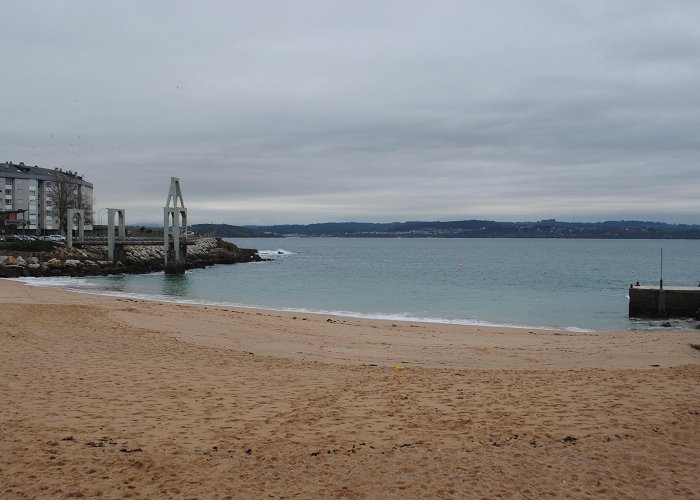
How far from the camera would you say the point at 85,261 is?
4909 centimetres

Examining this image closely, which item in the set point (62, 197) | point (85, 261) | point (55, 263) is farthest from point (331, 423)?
point (62, 197)

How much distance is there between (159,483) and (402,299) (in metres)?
28.9

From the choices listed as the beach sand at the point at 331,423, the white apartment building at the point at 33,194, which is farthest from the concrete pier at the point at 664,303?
the white apartment building at the point at 33,194

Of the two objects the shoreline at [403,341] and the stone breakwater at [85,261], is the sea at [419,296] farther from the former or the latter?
the shoreline at [403,341]

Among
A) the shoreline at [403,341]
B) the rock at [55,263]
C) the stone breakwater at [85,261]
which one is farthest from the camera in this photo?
the rock at [55,263]

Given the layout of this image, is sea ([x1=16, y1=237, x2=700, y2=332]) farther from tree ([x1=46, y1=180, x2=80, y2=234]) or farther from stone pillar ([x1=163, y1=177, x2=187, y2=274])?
tree ([x1=46, y1=180, x2=80, y2=234])

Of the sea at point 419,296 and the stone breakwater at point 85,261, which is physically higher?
the stone breakwater at point 85,261

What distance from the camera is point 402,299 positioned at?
33.9 meters

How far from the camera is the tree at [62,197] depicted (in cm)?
7849

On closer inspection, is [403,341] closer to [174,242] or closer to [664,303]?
[664,303]

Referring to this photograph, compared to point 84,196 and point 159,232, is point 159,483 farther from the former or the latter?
point 84,196

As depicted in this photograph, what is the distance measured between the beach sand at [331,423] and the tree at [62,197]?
237 feet

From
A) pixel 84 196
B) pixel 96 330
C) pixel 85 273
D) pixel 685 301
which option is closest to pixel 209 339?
pixel 96 330

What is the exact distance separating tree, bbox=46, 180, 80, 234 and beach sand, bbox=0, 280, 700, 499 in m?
72.3
